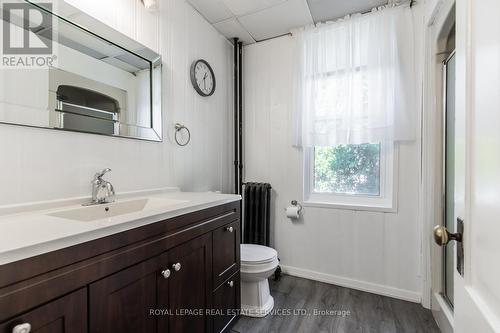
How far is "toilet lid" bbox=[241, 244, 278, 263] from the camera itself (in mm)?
1754

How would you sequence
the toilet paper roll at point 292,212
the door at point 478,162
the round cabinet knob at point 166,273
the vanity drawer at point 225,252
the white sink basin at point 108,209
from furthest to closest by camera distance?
the toilet paper roll at point 292,212 < the vanity drawer at point 225,252 < the white sink basin at point 108,209 < the round cabinet knob at point 166,273 < the door at point 478,162

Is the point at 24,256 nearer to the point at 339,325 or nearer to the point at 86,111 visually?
the point at 86,111

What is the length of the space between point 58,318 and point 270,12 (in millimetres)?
2370

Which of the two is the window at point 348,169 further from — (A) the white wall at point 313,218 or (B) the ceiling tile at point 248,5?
Result: (B) the ceiling tile at point 248,5

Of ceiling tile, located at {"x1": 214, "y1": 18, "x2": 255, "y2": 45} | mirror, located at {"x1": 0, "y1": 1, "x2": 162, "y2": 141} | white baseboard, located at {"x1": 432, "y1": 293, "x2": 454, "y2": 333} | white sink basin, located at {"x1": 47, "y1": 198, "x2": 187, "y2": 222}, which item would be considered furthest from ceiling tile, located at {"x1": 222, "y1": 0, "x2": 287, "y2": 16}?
white baseboard, located at {"x1": 432, "y1": 293, "x2": 454, "y2": 333}

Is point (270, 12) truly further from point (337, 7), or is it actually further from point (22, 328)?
point (22, 328)

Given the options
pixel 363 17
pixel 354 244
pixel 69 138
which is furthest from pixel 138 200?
pixel 363 17

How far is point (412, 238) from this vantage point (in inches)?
77.2

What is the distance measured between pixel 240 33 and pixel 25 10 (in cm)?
175

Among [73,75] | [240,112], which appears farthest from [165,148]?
[240,112]

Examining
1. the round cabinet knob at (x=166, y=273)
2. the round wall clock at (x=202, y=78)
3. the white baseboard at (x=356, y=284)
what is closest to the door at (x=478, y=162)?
the round cabinet knob at (x=166, y=273)

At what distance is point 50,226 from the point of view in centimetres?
78

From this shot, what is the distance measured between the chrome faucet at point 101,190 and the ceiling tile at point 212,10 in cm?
159

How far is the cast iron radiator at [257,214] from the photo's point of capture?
2.39m
